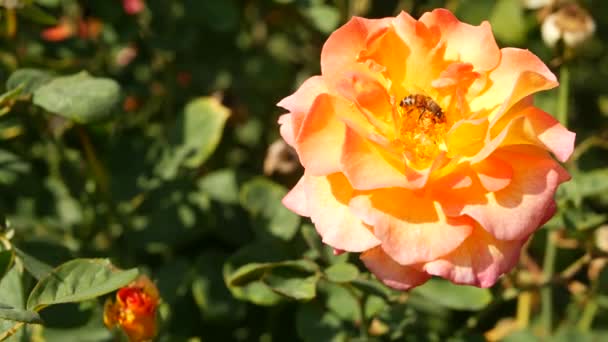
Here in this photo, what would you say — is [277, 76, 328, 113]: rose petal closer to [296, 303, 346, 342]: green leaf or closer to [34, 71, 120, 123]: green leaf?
[34, 71, 120, 123]: green leaf

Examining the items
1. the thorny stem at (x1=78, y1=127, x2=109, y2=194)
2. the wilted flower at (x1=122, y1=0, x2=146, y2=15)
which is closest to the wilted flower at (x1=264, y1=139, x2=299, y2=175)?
the thorny stem at (x1=78, y1=127, x2=109, y2=194)

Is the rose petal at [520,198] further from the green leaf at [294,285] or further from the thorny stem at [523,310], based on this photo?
the thorny stem at [523,310]

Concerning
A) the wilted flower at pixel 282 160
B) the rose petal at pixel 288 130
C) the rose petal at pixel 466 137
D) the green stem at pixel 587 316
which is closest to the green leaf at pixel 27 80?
the rose petal at pixel 288 130

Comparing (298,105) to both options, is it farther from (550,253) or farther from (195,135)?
(550,253)

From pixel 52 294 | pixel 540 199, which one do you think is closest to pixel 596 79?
pixel 540 199

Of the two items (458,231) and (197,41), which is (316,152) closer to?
(458,231)
